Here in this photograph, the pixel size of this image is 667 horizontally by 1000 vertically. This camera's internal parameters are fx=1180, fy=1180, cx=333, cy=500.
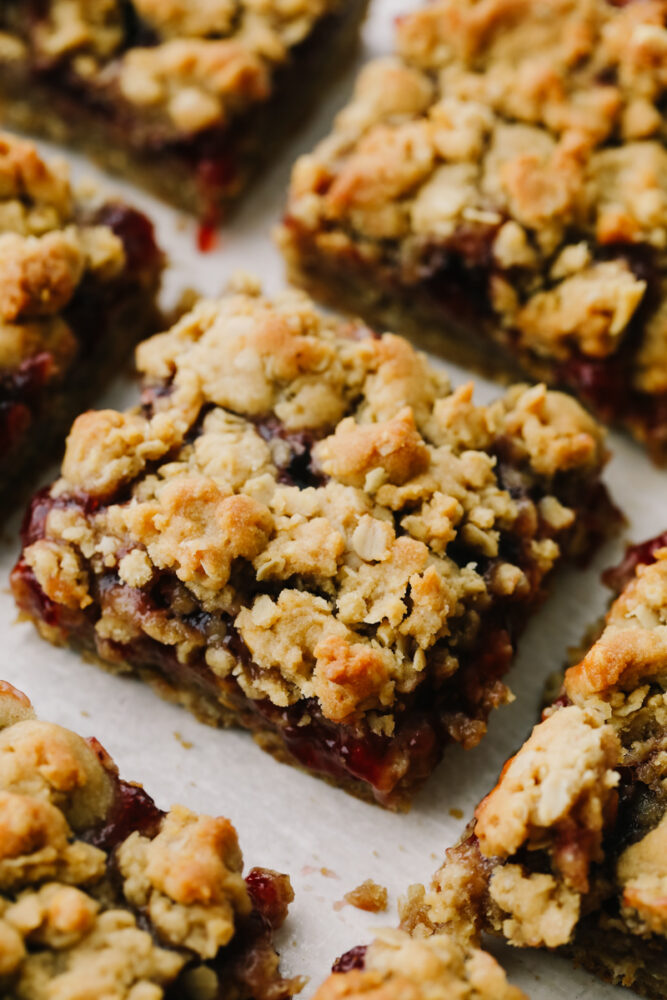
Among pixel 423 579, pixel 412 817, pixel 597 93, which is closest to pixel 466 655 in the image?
pixel 423 579

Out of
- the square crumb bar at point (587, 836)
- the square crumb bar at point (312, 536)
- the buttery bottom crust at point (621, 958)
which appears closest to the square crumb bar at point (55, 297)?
the square crumb bar at point (312, 536)

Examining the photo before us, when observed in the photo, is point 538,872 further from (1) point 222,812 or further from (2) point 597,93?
(2) point 597,93

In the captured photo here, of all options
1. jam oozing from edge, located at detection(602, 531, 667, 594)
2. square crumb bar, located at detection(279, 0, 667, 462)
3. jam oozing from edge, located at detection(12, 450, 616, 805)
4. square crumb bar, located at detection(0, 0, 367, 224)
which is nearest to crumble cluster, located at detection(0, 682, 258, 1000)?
jam oozing from edge, located at detection(12, 450, 616, 805)

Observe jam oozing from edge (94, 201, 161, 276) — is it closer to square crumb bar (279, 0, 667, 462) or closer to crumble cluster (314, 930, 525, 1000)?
square crumb bar (279, 0, 667, 462)

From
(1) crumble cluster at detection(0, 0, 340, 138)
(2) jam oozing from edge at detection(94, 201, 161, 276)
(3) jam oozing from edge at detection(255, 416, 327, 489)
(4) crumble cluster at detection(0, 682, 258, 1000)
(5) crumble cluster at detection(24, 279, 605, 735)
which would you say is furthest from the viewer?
(1) crumble cluster at detection(0, 0, 340, 138)

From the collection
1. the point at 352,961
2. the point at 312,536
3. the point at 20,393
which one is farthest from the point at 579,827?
the point at 20,393

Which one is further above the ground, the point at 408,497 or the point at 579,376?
the point at 579,376
